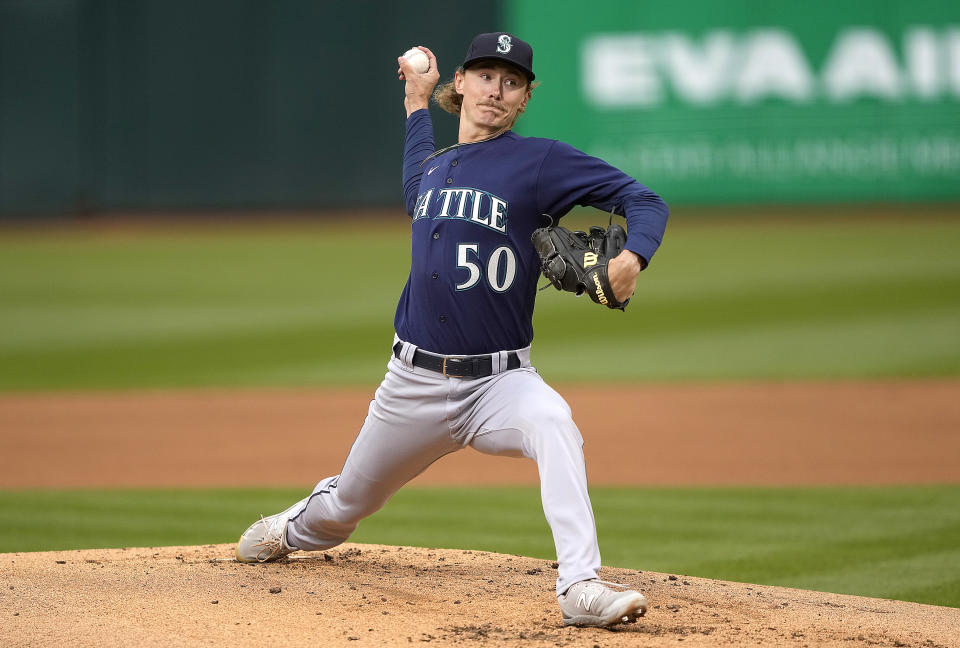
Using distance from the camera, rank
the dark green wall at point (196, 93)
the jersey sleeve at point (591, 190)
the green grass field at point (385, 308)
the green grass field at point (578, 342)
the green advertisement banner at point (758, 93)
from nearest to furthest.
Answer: the jersey sleeve at point (591, 190)
the green grass field at point (578, 342)
the green grass field at point (385, 308)
the green advertisement banner at point (758, 93)
the dark green wall at point (196, 93)

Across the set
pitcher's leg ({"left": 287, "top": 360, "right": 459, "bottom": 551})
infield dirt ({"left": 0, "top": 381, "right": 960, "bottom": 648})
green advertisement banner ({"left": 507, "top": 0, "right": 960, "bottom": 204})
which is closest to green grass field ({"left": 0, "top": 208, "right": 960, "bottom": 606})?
infield dirt ({"left": 0, "top": 381, "right": 960, "bottom": 648})

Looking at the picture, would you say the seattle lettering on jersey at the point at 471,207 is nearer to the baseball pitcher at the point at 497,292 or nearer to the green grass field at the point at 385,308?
the baseball pitcher at the point at 497,292

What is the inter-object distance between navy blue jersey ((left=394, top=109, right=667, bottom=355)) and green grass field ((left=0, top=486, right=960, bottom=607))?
185 centimetres

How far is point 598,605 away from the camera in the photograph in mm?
3848

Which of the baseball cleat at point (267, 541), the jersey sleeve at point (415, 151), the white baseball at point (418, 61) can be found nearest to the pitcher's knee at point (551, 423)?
the jersey sleeve at point (415, 151)

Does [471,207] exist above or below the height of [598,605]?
above

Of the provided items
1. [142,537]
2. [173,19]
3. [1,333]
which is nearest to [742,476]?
[142,537]

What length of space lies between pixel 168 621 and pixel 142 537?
238 centimetres

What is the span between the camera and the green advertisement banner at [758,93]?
19719 millimetres

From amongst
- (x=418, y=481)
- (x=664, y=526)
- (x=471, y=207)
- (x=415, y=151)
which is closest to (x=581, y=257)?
(x=471, y=207)

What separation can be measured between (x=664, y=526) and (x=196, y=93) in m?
15.6

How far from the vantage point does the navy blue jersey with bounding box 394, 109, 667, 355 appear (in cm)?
425

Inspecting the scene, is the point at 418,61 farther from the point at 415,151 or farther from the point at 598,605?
the point at 598,605

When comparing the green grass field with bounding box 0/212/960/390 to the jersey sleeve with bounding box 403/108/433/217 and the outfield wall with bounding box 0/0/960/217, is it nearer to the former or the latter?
the outfield wall with bounding box 0/0/960/217
